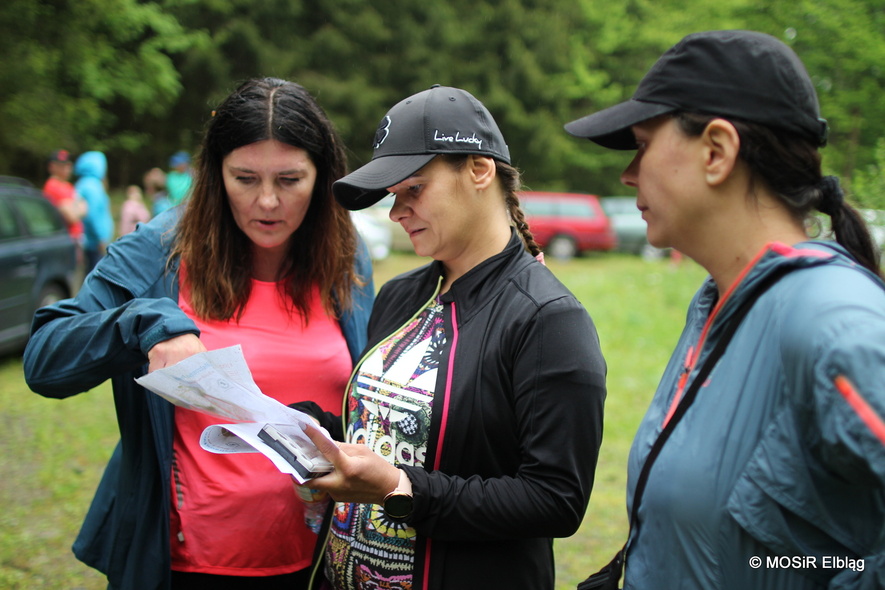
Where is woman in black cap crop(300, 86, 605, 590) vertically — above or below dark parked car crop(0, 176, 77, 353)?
above

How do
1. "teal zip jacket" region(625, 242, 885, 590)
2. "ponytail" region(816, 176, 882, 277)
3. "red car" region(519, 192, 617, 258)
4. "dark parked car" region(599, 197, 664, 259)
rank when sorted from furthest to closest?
"dark parked car" region(599, 197, 664, 259), "red car" region(519, 192, 617, 258), "ponytail" region(816, 176, 882, 277), "teal zip jacket" region(625, 242, 885, 590)

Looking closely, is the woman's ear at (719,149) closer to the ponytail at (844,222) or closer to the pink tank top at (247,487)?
the ponytail at (844,222)

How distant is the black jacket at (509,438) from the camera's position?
5.34ft

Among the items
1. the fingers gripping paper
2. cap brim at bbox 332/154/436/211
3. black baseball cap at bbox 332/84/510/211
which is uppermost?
black baseball cap at bbox 332/84/510/211

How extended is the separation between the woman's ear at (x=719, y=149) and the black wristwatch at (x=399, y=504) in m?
0.93

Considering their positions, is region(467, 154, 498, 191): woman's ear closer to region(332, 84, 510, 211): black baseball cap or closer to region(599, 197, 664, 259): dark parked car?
region(332, 84, 510, 211): black baseball cap

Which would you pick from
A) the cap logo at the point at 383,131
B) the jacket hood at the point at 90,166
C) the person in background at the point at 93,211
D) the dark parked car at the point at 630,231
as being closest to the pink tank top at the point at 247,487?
the cap logo at the point at 383,131

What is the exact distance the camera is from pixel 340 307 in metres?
2.41

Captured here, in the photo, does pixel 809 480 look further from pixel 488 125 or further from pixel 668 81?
pixel 488 125

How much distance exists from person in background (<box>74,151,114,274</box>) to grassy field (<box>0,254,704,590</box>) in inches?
116

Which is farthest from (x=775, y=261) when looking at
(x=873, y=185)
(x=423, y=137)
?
(x=873, y=185)

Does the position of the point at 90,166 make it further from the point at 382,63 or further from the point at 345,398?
the point at 382,63

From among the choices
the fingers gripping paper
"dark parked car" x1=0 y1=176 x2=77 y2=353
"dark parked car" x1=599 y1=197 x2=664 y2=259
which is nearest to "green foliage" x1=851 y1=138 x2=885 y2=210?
the fingers gripping paper

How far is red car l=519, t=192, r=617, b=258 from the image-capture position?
20.3 metres
